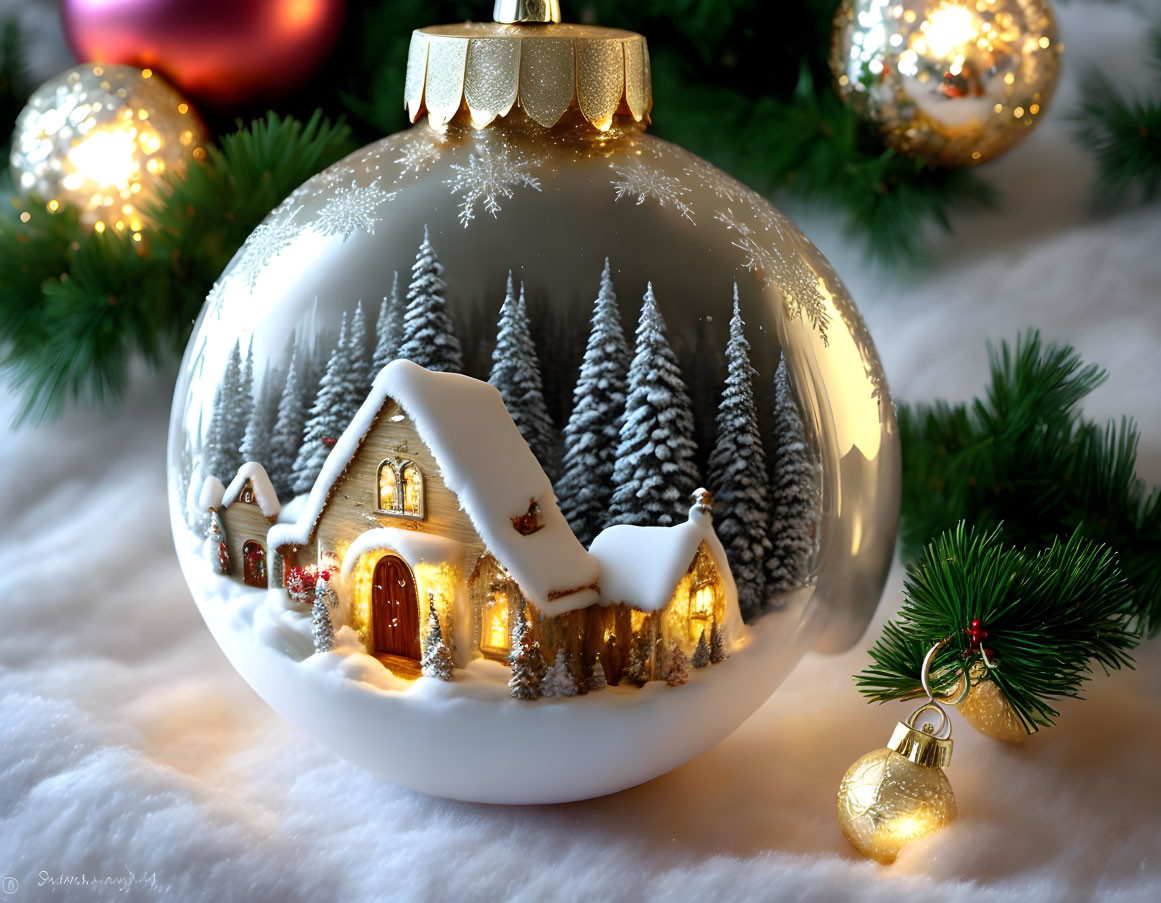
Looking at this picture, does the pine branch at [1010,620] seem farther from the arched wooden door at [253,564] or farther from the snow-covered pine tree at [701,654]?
the arched wooden door at [253,564]

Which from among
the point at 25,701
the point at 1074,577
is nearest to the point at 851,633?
the point at 1074,577

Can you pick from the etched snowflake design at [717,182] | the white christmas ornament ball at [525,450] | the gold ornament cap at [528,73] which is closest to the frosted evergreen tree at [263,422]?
the white christmas ornament ball at [525,450]

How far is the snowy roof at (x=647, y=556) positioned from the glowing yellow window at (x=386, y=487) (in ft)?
0.43

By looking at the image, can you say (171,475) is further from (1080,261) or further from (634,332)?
(1080,261)

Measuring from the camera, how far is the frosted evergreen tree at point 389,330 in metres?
0.76

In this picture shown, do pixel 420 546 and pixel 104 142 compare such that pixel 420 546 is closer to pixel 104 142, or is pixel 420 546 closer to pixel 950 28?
pixel 104 142

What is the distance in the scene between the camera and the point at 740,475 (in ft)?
2.51

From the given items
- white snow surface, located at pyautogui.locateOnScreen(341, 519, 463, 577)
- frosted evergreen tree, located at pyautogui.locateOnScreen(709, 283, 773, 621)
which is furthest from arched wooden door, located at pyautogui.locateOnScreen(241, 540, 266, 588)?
frosted evergreen tree, located at pyautogui.locateOnScreen(709, 283, 773, 621)

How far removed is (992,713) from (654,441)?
46 cm

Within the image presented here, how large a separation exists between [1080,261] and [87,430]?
1216mm

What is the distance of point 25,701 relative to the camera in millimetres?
1075

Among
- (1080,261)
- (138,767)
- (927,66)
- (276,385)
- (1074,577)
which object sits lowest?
(138,767)

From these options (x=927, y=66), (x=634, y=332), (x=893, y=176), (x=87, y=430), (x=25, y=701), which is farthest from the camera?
(x=87, y=430)

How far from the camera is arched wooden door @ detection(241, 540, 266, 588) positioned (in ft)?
2.66
